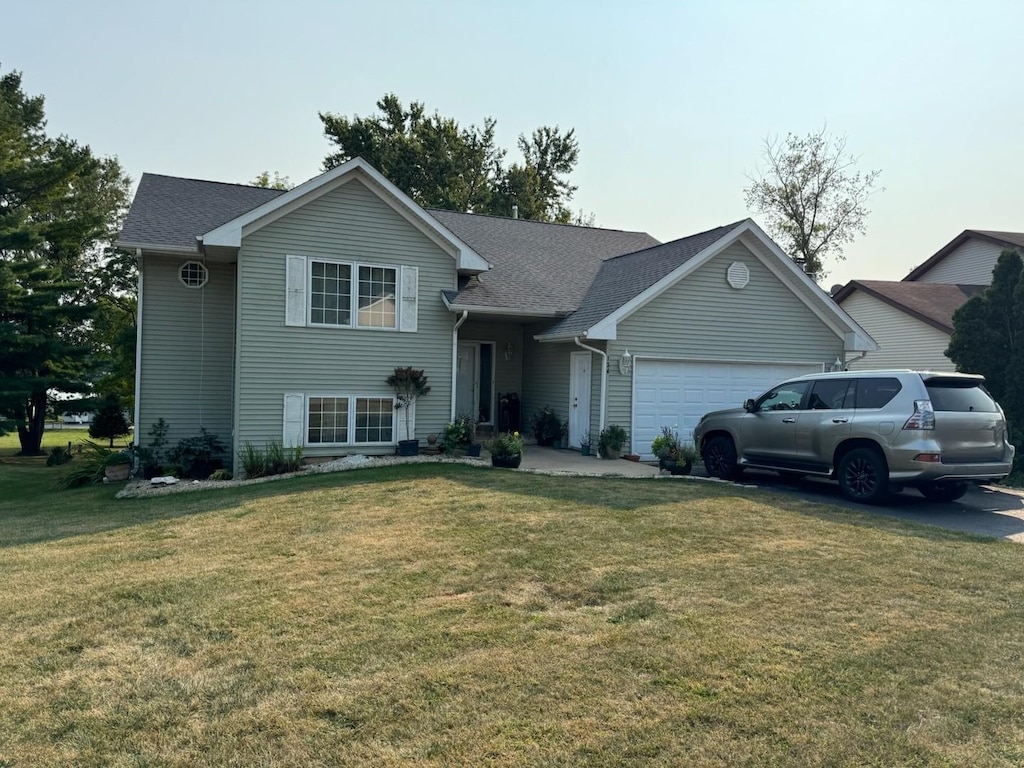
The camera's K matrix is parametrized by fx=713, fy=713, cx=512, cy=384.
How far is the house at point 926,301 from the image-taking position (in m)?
22.2

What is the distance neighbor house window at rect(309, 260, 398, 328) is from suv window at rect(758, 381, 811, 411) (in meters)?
7.28

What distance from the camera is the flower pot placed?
1370 centimetres

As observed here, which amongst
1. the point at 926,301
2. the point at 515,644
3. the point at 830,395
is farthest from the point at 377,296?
the point at 926,301

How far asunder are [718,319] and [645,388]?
2323 mm

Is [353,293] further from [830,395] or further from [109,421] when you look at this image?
[109,421]

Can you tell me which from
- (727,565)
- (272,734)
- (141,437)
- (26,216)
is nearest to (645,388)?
(727,565)

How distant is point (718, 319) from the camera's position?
51.3 feet

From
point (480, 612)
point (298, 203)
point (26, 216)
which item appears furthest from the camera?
point (26, 216)

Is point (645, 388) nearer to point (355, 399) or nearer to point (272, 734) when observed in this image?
point (355, 399)

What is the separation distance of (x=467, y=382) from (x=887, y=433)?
33.5ft

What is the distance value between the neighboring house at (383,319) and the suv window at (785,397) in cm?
365

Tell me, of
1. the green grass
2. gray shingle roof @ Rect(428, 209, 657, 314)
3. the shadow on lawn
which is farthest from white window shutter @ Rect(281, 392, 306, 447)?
the green grass

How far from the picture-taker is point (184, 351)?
47.9 ft

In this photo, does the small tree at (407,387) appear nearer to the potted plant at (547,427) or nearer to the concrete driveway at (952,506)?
the potted plant at (547,427)
